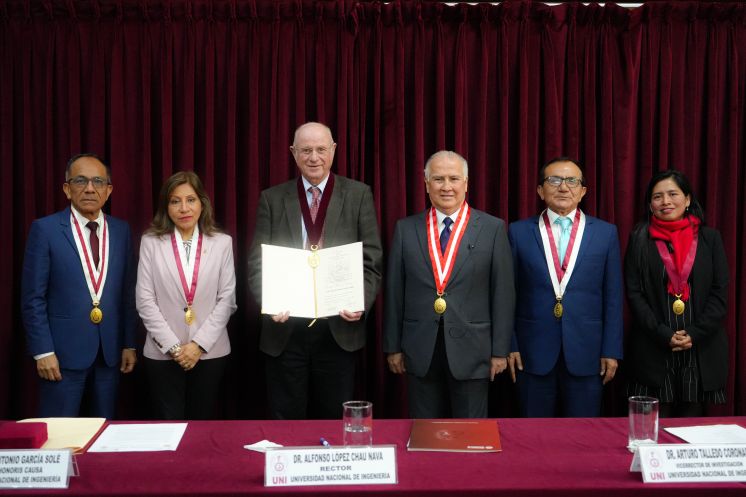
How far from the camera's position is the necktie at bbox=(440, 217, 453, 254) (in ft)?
10.3

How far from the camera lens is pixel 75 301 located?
130 inches

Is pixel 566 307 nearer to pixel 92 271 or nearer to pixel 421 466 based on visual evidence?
pixel 421 466

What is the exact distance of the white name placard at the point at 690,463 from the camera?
1.64 meters

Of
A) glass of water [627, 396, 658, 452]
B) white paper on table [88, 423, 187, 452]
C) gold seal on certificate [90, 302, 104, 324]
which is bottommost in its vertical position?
white paper on table [88, 423, 187, 452]

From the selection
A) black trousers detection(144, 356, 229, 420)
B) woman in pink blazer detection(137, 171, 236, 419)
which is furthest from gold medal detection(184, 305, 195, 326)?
black trousers detection(144, 356, 229, 420)

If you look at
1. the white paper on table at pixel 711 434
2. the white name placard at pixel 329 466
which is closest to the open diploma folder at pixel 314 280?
the white name placard at pixel 329 466

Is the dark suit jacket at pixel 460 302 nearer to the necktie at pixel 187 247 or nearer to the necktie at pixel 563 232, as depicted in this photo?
the necktie at pixel 563 232

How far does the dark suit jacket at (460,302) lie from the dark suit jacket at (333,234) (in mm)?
123

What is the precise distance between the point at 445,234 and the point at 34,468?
198cm

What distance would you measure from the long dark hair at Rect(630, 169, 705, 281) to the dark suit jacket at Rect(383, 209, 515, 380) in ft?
2.41

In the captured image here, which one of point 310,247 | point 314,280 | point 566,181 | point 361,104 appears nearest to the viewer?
point 314,280

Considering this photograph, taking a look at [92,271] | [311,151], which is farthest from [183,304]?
[311,151]

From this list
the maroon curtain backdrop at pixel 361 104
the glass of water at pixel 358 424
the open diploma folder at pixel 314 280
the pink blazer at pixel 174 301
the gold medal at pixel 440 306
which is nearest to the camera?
the glass of water at pixel 358 424

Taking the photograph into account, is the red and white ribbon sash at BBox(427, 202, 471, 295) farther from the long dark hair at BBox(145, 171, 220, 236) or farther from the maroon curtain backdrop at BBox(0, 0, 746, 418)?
the long dark hair at BBox(145, 171, 220, 236)
